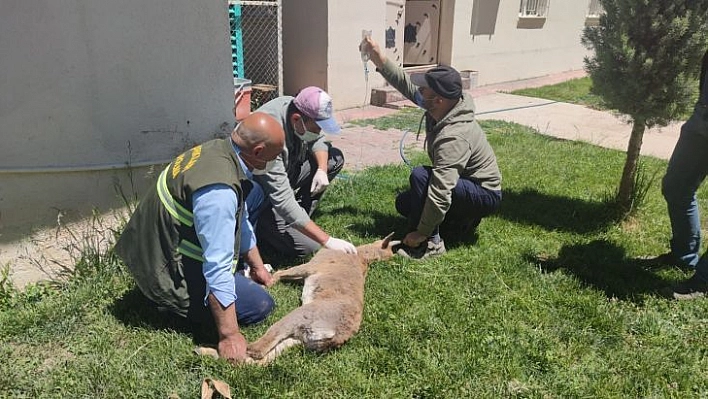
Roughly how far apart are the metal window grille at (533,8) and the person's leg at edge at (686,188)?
11.6 meters

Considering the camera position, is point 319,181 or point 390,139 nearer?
point 319,181

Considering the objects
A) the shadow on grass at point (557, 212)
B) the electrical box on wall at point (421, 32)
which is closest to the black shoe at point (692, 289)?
the shadow on grass at point (557, 212)

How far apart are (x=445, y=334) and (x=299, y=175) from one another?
1.87 m

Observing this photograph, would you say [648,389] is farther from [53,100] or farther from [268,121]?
[53,100]

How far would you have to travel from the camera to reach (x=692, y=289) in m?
3.66

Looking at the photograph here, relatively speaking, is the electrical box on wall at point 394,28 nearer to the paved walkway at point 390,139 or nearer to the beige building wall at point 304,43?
the paved walkway at point 390,139

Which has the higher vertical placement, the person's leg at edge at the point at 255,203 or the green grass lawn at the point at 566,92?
the person's leg at edge at the point at 255,203

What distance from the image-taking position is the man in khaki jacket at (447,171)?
12.8 feet

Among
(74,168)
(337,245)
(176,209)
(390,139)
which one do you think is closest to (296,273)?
(337,245)

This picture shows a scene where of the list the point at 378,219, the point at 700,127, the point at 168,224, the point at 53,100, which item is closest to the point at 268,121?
the point at 168,224

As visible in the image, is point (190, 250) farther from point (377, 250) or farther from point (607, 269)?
point (607, 269)

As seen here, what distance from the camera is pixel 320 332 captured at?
9.88 ft

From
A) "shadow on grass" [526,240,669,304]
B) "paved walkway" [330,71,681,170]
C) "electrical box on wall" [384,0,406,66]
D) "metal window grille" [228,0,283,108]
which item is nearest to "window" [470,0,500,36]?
"paved walkway" [330,71,681,170]

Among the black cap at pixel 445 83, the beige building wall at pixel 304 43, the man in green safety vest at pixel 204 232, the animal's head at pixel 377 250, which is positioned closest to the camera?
the man in green safety vest at pixel 204 232
